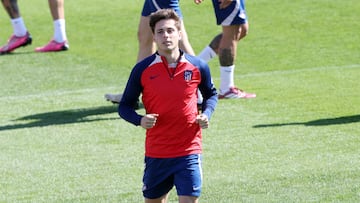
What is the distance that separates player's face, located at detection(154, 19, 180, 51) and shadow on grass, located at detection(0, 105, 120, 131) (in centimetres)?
438

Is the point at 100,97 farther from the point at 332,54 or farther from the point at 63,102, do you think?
the point at 332,54

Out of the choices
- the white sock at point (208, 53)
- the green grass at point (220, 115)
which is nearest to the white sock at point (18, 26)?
the green grass at point (220, 115)

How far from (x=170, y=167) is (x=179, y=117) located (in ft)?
1.09

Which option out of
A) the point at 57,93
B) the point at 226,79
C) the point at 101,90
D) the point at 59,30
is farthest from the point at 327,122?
the point at 59,30

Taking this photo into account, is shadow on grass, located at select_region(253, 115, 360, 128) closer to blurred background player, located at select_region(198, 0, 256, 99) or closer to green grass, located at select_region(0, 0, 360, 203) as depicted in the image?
green grass, located at select_region(0, 0, 360, 203)

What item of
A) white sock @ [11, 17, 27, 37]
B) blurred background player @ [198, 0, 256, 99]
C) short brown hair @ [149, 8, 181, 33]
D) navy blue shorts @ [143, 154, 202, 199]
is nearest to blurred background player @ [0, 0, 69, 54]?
white sock @ [11, 17, 27, 37]

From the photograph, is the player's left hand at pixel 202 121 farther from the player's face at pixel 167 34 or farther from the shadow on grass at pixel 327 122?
the shadow on grass at pixel 327 122

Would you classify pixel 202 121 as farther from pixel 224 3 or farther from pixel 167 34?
pixel 224 3

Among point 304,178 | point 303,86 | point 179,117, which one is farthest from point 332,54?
point 179,117

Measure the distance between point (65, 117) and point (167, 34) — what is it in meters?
4.75

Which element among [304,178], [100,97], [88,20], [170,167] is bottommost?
[88,20]

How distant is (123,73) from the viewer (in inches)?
569

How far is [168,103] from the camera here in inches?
274

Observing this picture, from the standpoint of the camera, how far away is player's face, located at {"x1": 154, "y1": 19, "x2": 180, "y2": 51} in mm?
6965
